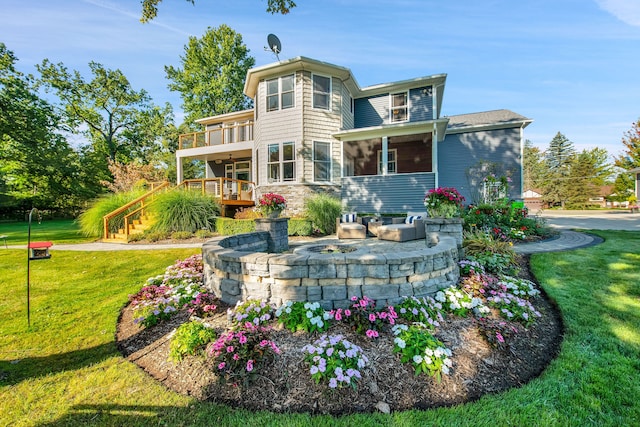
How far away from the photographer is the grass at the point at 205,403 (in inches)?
69.7

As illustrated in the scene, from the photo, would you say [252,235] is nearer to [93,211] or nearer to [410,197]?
[410,197]

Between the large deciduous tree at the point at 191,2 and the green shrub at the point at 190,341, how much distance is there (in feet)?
17.5

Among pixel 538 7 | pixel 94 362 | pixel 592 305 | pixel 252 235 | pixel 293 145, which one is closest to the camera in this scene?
pixel 94 362

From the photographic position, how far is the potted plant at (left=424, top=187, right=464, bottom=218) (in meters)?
4.97

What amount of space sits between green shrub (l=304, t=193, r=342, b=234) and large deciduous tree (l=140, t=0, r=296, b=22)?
543 cm

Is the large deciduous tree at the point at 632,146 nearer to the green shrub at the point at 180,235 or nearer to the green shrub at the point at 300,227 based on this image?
the green shrub at the point at 300,227

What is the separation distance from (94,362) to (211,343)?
3.58 ft

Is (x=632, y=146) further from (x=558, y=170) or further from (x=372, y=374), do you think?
(x=372, y=374)

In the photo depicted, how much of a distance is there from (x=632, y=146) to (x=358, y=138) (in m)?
28.3

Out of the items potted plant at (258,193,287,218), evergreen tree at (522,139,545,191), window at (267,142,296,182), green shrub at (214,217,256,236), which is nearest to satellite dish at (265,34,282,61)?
window at (267,142,296,182)

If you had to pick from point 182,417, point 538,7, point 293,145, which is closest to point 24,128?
point 293,145

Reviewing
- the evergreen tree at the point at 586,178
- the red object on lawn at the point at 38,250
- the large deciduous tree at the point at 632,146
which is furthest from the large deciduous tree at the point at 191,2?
the evergreen tree at the point at 586,178

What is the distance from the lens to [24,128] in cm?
1784

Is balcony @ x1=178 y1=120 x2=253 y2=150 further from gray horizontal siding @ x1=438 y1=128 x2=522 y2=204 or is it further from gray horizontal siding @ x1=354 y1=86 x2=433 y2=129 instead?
gray horizontal siding @ x1=438 y1=128 x2=522 y2=204
